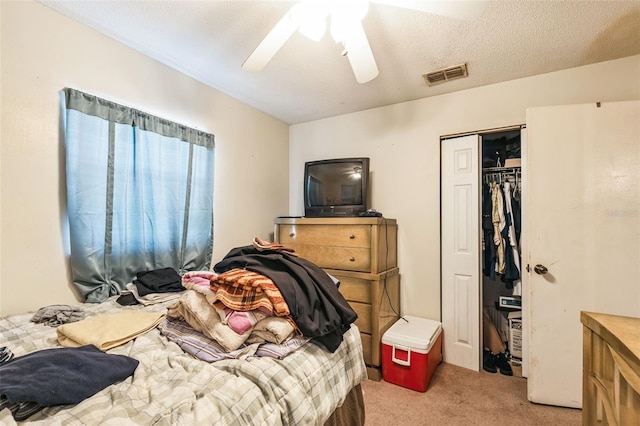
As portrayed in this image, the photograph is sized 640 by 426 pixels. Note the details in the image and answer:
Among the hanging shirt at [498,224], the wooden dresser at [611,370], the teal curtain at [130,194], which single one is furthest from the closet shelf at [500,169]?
the teal curtain at [130,194]

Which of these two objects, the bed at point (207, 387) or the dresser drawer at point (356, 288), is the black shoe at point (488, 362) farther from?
the bed at point (207, 387)

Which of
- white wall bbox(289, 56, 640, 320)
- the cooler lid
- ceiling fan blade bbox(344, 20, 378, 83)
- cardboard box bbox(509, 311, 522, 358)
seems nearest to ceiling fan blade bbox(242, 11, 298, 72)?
ceiling fan blade bbox(344, 20, 378, 83)

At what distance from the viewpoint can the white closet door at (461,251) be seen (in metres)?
2.37

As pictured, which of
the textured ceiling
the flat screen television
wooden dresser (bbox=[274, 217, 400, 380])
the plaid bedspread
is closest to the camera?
the plaid bedspread

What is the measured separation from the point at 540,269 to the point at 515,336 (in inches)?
29.1

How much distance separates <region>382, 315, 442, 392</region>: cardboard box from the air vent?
203 centimetres

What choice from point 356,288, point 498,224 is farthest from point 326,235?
point 498,224

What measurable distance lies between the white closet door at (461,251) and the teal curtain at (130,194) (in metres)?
2.08

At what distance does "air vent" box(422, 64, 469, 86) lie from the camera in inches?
84.2

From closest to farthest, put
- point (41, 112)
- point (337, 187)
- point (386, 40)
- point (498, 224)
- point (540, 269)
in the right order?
point (41, 112) → point (386, 40) → point (540, 269) → point (498, 224) → point (337, 187)

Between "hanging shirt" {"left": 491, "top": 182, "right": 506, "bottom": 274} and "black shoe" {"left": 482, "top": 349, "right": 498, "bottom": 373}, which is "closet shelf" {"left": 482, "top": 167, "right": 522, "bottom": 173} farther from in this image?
"black shoe" {"left": 482, "top": 349, "right": 498, "bottom": 373}

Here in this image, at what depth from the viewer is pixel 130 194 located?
1859mm

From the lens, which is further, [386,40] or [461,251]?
[461,251]

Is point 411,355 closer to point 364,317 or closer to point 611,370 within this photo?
point 364,317
